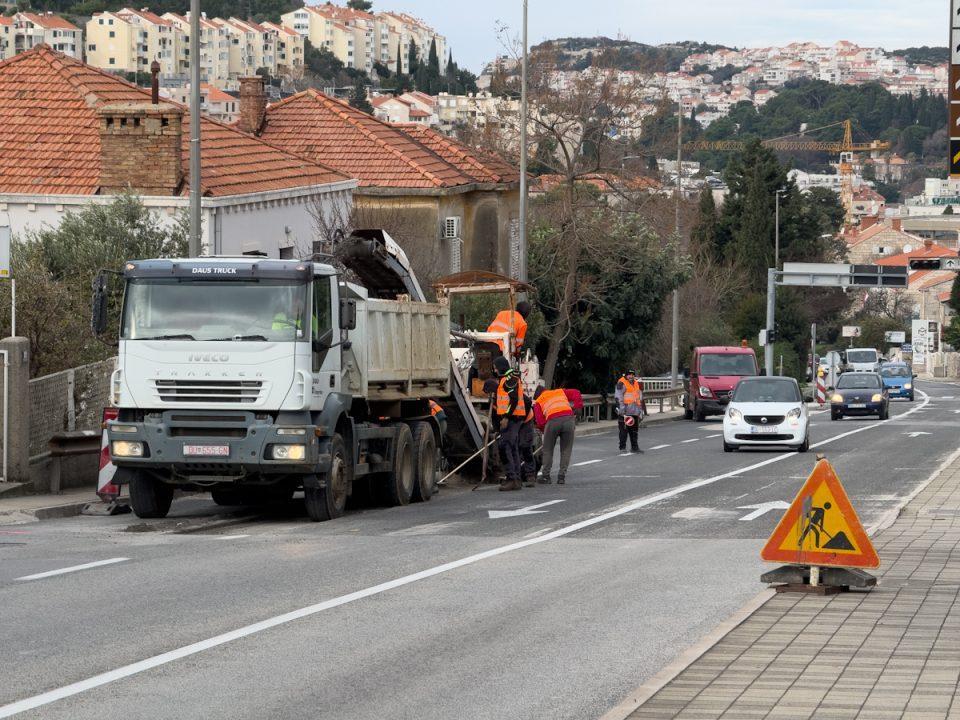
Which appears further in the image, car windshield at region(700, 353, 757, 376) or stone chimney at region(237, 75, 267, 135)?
car windshield at region(700, 353, 757, 376)

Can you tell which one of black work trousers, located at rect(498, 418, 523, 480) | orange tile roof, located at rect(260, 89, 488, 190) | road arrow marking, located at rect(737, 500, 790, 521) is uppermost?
orange tile roof, located at rect(260, 89, 488, 190)

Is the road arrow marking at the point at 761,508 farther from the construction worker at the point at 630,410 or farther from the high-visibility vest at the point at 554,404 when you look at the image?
the construction worker at the point at 630,410

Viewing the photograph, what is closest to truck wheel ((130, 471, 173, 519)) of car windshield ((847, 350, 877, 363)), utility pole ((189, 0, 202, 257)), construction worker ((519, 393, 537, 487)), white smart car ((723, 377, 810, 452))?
utility pole ((189, 0, 202, 257))

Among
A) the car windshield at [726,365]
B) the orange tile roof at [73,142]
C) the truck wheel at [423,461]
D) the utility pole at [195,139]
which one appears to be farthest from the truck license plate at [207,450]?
the car windshield at [726,365]

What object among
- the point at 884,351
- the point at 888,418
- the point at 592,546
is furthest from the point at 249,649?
the point at 884,351

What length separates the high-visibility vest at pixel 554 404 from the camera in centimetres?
2431

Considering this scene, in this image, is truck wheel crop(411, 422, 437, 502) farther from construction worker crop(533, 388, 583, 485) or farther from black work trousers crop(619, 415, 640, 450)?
black work trousers crop(619, 415, 640, 450)

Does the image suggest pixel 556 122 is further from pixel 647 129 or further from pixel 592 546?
pixel 592 546

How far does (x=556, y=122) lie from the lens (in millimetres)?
48688

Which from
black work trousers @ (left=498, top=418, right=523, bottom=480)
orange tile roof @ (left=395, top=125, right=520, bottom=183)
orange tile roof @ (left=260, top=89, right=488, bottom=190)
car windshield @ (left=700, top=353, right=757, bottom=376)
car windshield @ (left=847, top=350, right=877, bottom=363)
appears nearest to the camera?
black work trousers @ (left=498, top=418, right=523, bottom=480)

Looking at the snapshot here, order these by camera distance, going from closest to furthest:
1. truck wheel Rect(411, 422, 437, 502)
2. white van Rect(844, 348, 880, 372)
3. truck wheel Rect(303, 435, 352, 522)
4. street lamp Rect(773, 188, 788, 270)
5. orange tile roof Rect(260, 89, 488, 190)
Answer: truck wheel Rect(303, 435, 352, 522) → truck wheel Rect(411, 422, 437, 502) → orange tile roof Rect(260, 89, 488, 190) → white van Rect(844, 348, 880, 372) → street lamp Rect(773, 188, 788, 270)

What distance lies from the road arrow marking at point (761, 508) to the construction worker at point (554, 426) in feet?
13.2

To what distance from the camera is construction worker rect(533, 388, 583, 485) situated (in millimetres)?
24250

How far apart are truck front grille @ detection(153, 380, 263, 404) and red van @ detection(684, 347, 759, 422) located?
3417 centimetres
